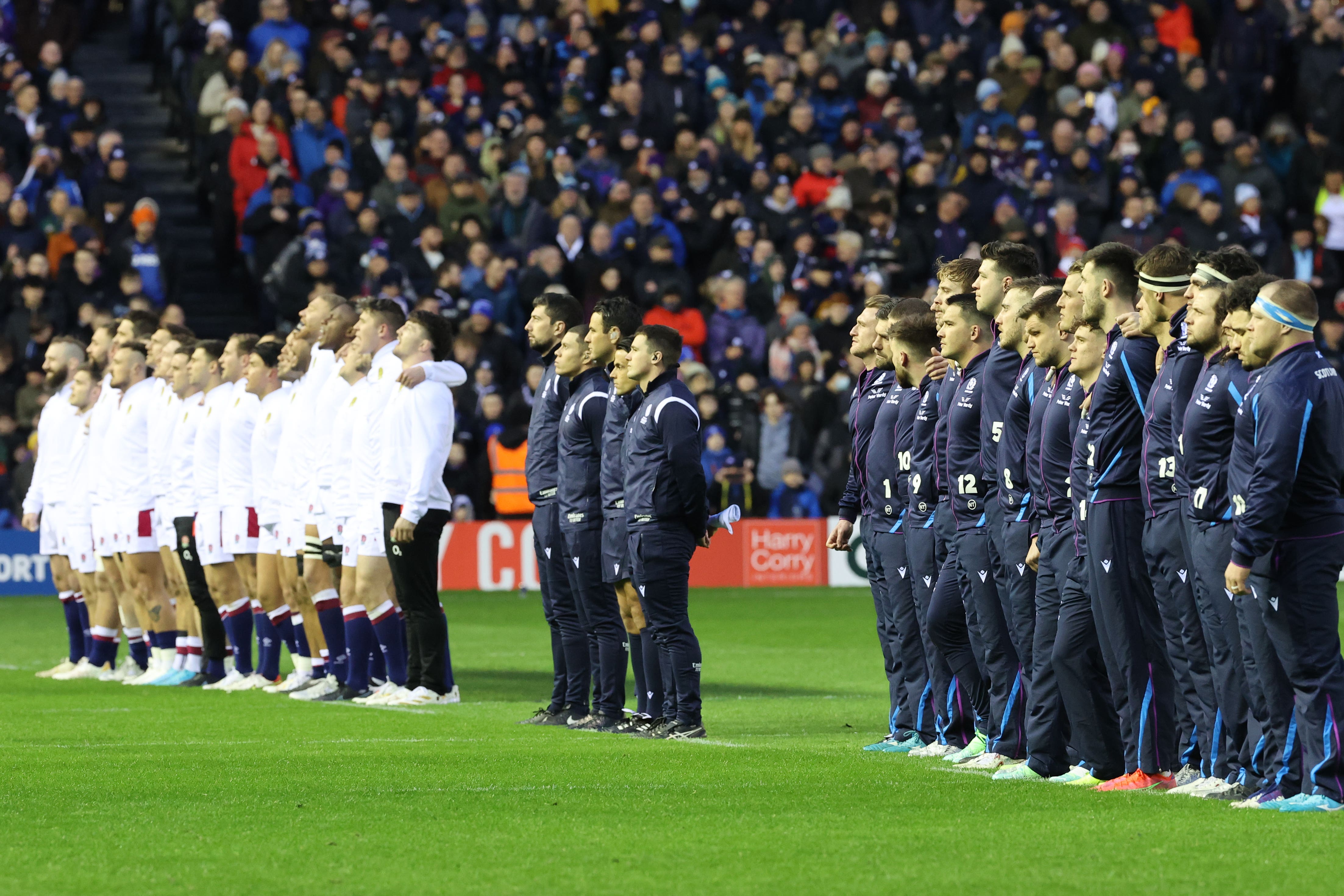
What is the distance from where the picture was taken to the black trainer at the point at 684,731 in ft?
39.9

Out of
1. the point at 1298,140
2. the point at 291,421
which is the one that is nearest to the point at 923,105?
the point at 1298,140

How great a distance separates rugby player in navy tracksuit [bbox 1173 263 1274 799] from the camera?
8.83 metres

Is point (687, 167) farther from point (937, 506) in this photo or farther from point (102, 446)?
point (937, 506)

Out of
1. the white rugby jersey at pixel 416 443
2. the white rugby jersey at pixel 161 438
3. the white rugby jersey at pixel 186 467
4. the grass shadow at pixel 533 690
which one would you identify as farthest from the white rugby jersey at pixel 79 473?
the white rugby jersey at pixel 416 443

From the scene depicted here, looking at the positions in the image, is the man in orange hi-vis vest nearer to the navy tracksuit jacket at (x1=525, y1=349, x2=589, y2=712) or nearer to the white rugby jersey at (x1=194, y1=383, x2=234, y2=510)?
the white rugby jersey at (x1=194, y1=383, x2=234, y2=510)

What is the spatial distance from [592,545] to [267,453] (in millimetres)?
4223

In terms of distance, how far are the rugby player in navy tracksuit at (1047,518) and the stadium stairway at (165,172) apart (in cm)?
1755

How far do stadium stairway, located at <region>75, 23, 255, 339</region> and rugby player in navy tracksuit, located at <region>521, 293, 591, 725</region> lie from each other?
13055 mm

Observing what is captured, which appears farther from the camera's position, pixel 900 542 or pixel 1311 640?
pixel 900 542

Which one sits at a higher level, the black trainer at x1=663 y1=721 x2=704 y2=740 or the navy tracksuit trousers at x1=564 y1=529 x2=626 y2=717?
the navy tracksuit trousers at x1=564 y1=529 x2=626 y2=717

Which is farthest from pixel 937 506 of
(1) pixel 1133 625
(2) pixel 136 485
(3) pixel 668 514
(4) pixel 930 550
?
(2) pixel 136 485

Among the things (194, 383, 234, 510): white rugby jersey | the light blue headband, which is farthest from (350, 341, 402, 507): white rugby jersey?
the light blue headband

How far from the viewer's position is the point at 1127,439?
9.52 m

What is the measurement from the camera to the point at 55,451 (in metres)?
Answer: 18.1
